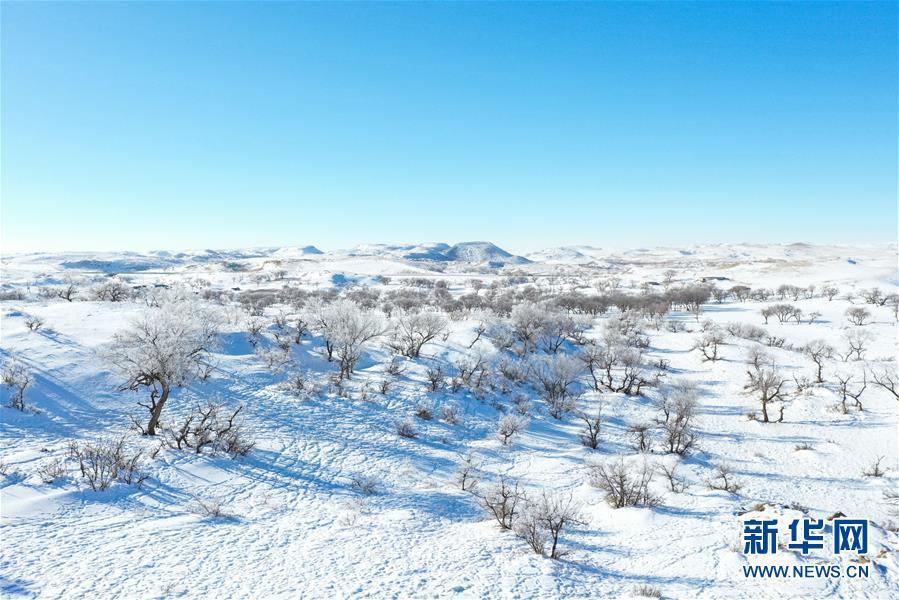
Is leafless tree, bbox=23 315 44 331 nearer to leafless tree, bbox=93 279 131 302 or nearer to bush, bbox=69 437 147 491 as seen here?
bush, bbox=69 437 147 491

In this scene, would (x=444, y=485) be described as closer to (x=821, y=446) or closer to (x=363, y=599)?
(x=363, y=599)

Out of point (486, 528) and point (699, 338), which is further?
point (699, 338)

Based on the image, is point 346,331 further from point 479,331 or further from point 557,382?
point 557,382

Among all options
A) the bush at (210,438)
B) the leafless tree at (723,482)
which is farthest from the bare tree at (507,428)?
the bush at (210,438)

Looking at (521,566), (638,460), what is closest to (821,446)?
(638,460)

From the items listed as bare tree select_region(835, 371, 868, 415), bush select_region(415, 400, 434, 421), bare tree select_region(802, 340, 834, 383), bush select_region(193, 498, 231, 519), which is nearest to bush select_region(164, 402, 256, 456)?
bush select_region(193, 498, 231, 519)

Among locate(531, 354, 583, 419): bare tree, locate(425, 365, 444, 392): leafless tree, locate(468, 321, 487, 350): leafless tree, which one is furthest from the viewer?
locate(468, 321, 487, 350): leafless tree
